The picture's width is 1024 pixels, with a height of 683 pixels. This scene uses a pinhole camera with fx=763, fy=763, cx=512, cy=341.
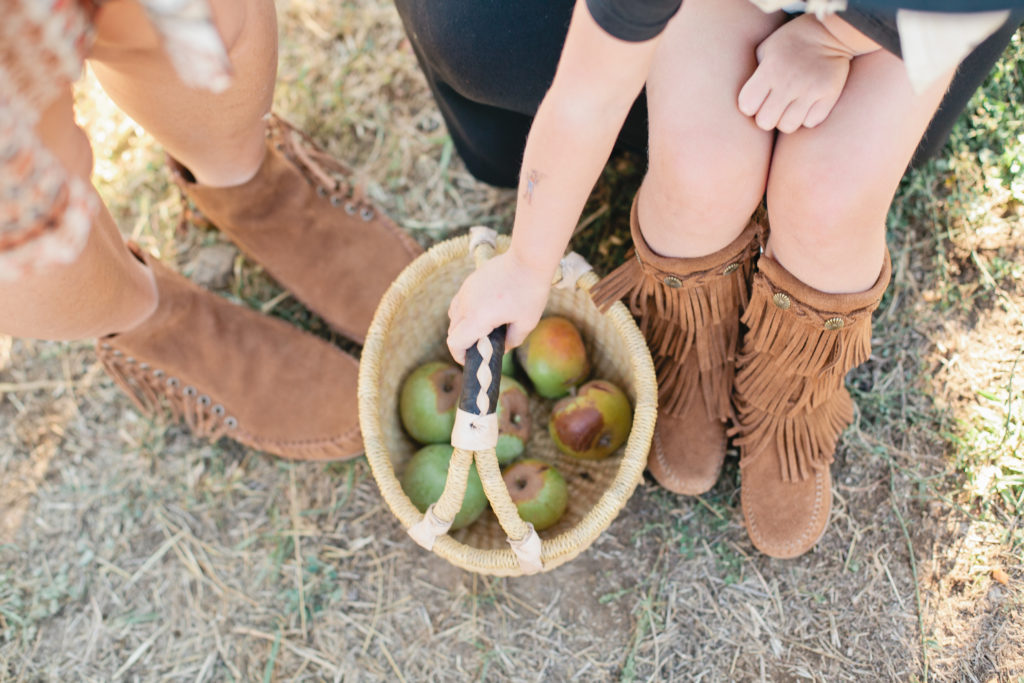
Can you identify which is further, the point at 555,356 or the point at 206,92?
the point at 555,356

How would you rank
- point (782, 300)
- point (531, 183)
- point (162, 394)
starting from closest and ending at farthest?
1. point (531, 183)
2. point (782, 300)
3. point (162, 394)

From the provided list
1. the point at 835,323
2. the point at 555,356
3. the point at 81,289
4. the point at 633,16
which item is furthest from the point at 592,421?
the point at 81,289

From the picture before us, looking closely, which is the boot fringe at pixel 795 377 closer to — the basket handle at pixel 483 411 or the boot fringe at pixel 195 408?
the basket handle at pixel 483 411

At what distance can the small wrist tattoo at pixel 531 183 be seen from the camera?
1.09 meters

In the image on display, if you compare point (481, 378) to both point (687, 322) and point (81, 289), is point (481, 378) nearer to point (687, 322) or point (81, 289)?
point (687, 322)

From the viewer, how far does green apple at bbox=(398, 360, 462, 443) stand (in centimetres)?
164

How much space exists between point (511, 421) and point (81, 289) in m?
0.85

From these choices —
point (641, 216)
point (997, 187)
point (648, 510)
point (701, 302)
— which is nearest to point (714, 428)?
point (648, 510)

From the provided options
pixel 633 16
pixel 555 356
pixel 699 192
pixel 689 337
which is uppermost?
pixel 633 16

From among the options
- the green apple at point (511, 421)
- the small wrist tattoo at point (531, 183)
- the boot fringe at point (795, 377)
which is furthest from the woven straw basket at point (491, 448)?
the small wrist tattoo at point (531, 183)

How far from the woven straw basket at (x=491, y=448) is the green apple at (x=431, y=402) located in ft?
0.14

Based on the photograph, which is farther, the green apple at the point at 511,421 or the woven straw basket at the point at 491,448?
the green apple at the point at 511,421

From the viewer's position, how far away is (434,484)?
1556 mm

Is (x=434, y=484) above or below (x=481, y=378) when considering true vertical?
below
